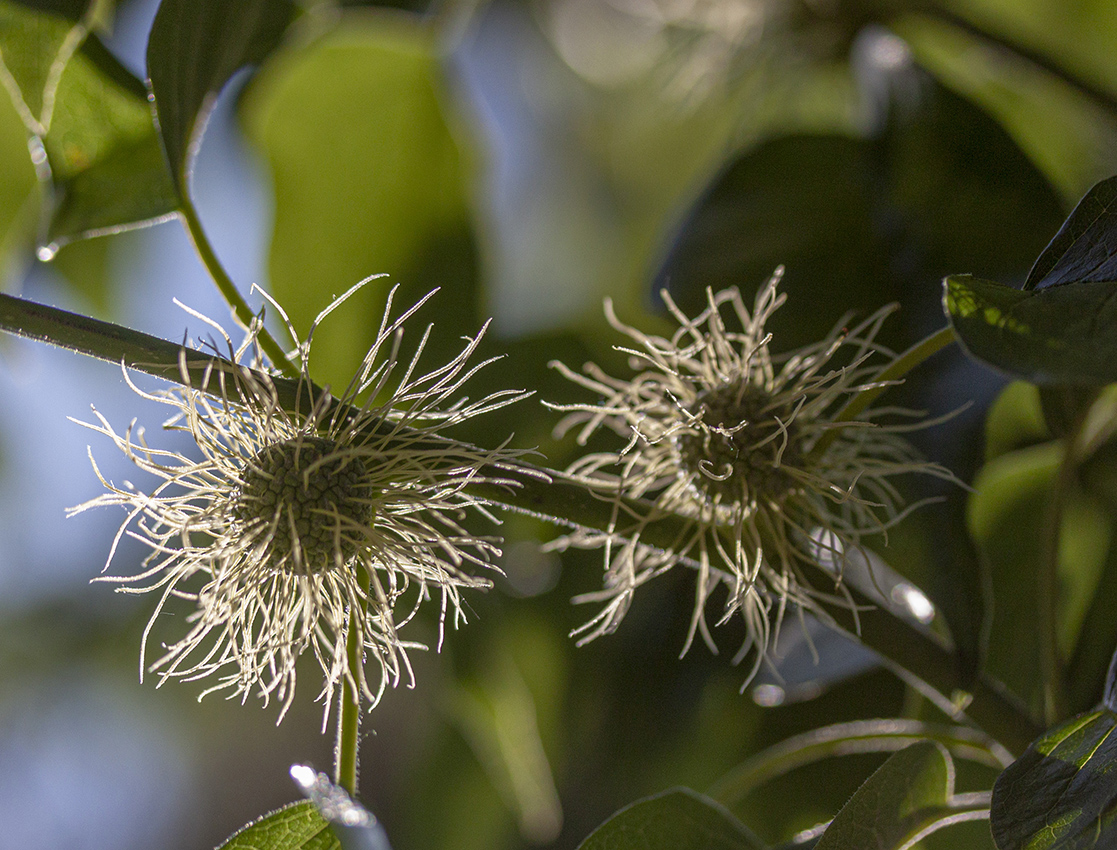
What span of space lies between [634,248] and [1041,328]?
102 cm

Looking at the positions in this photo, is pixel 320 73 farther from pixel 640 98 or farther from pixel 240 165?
pixel 640 98

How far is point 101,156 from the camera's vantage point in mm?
615

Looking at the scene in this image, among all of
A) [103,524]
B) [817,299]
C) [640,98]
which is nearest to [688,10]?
[640,98]

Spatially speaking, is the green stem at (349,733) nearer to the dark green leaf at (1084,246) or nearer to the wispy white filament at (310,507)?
the wispy white filament at (310,507)

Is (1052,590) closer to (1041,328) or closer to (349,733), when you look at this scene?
(1041,328)

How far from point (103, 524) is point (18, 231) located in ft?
2.79

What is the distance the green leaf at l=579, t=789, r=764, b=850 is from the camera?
0.51m

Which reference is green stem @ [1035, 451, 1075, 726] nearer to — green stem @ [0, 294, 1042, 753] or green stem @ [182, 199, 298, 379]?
green stem @ [0, 294, 1042, 753]

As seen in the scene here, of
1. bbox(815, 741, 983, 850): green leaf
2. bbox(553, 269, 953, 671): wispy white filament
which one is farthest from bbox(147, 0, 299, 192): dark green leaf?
bbox(815, 741, 983, 850): green leaf

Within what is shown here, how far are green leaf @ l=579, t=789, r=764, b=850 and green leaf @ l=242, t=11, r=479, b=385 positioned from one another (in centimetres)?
47

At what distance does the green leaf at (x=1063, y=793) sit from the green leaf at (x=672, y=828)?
6.9 inches

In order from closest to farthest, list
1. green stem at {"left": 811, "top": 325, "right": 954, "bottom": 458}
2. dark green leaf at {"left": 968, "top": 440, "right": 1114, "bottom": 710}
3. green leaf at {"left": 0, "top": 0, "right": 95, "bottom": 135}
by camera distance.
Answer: green stem at {"left": 811, "top": 325, "right": 954, "bottom": 458}
green leaf at {"left": 0, "top": 0, "right": 95, "bottom": 135}
dark green leaf at {"left": 968, "top": 440, "right": 1114, "bottom": 710}

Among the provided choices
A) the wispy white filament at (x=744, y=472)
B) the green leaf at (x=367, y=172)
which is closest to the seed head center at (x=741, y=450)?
the wispy white filament at (x=744, y=472)

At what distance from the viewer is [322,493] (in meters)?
0.52
